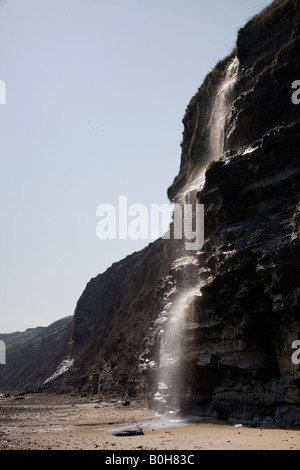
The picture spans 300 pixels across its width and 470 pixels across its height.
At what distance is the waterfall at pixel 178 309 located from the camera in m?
23.8

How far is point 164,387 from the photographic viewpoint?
2553cm

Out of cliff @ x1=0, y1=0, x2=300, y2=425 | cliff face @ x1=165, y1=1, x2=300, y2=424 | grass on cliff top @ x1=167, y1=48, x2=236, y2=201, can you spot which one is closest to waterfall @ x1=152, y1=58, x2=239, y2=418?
cliff @ x1=0, y1=0, x2=300, y2=425

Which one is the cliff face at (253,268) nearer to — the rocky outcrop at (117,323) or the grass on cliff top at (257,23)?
the grass on cliff top at (257,23)

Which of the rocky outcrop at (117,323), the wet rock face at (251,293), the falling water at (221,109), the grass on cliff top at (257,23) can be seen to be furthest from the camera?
the rocky outcrop at (117,323)

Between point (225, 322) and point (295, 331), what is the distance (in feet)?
13.0

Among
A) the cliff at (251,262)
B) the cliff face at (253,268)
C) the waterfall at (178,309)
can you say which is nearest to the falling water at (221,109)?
the waterfall at (178,309)

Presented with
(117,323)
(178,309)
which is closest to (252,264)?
(178,309)

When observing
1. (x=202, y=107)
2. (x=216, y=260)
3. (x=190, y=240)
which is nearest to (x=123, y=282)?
(x=202, y=107)

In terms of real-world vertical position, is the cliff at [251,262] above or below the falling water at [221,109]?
below

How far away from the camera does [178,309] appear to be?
89.1 feet

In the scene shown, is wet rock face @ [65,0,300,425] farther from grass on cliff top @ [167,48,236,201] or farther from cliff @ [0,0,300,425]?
grass on cliff top @ [167,48,236,201]

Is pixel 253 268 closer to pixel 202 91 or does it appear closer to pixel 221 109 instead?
pixel 221 109

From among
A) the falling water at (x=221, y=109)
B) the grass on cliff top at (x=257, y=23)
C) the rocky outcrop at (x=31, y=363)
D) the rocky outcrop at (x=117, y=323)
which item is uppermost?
the grass on cliff top at (x=257, y=23)

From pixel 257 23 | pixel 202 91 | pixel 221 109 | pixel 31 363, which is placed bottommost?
pixel 31 363
